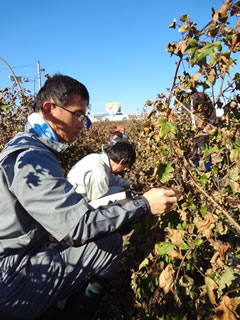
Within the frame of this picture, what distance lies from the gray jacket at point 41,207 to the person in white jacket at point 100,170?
1340 millimetres

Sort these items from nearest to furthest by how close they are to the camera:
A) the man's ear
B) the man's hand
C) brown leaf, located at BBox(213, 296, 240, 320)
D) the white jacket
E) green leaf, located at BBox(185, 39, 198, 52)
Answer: brown leaf, located at BBox(213, 296, 240, 320) → green leaf, located at BBox(185, 39, 198, 52) → the man's hand → the man's ear → the white jacket

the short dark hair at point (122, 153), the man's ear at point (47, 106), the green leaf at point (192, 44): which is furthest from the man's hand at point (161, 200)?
the short dark hair at point (122, 153)

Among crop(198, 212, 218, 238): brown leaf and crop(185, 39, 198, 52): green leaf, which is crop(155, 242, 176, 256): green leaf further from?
crop(185, 39, 198, 52): green leaf

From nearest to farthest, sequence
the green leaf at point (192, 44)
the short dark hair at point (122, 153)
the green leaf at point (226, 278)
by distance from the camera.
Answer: the green leaf at point (226, 278)
the green leaf at point (192, 44)
the short dark hair at point (122, 153)

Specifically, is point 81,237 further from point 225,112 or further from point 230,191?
point 225,112

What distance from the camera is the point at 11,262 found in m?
1.72

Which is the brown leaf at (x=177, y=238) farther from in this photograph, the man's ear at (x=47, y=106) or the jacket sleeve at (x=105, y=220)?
the man's ear at (x=47, y=106)

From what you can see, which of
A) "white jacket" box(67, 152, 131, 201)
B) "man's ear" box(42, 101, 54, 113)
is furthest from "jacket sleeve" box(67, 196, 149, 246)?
"white jacket" box(67, 152, 131, 201)

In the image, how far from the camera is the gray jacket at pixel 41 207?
153 centimetres

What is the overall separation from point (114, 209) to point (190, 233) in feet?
1.35

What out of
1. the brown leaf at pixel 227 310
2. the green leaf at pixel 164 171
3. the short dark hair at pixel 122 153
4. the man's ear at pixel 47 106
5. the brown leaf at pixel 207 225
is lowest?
the brown leaf at pixel 227 310

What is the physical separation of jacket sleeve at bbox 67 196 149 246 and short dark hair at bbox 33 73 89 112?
0.78 meters

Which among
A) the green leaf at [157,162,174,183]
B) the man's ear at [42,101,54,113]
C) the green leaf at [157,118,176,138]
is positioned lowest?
the green leaf at [157,162,174,183]

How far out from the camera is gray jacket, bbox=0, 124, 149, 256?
A: 1.53 m
